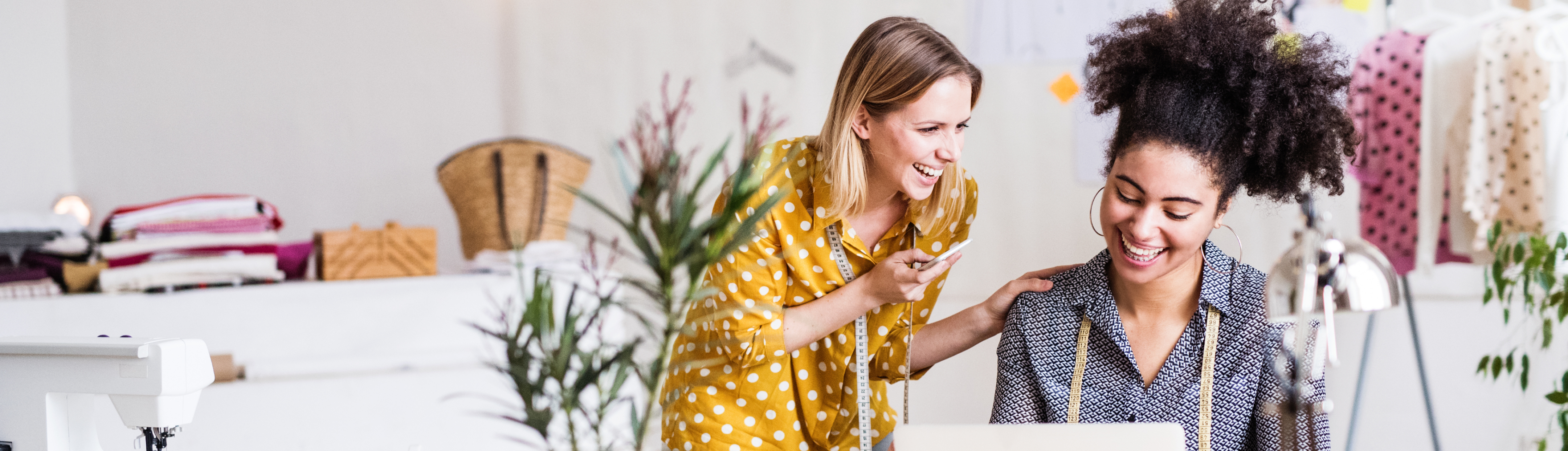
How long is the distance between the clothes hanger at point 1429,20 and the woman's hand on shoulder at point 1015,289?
1.47 metres

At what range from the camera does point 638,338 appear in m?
0.79

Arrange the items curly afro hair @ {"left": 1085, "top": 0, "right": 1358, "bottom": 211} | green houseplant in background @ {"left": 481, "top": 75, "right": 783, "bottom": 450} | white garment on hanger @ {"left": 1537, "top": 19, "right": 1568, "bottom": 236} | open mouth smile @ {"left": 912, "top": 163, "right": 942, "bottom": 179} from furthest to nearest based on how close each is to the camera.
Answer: white garment on hanger @ {"left": 1537, "top": 19, "right": 1568, "bottom": 236}
open mouth smile @ {"left": 912, "top": 163, "right": 942, "bottom": 179}
curly afro hair @ {"left": 1085, "top": 0, "right": 1358, "bottom": 211}
green houseplant in background @ {"left": 481, "top": 75, "right": 783, "bottom": 450}

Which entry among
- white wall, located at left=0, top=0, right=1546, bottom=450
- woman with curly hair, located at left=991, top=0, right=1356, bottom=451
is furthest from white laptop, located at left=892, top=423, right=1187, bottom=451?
white wall, located at left=0, top=0, right=1546, bottom=450

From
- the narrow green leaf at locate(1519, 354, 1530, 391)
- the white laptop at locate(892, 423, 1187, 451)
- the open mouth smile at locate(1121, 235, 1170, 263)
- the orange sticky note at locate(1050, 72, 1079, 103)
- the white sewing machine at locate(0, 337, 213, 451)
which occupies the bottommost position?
the narrow green leaf at locate(1519, 354, 1530, 391)

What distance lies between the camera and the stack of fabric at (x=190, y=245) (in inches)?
77.3


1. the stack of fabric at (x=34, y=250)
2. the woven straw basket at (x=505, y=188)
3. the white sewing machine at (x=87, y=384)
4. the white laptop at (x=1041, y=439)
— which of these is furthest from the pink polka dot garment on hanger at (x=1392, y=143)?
the stack of fabric at (x=34, y=250)

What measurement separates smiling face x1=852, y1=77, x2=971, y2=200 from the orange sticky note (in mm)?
1545

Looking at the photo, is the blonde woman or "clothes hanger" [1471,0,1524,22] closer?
the blonde woman

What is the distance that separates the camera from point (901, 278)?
1.46 m

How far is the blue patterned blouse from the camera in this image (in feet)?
4.70

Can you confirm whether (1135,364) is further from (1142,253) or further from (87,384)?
(87,384)

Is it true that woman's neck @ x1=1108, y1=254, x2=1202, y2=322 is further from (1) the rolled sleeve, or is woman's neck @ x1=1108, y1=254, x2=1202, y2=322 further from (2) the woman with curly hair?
(1) the rolled sleeve

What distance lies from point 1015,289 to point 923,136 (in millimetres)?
313

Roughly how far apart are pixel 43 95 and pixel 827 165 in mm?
2292
